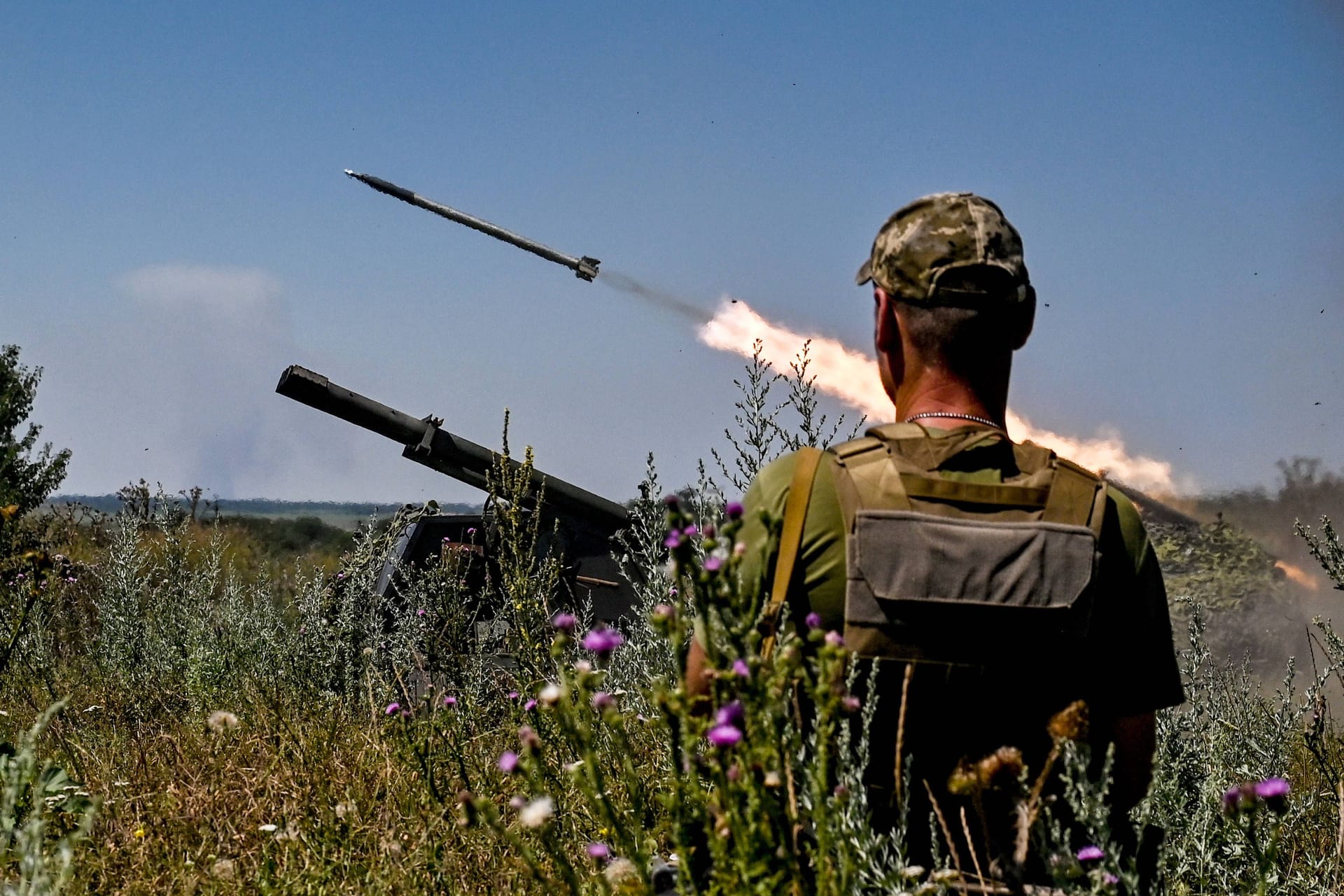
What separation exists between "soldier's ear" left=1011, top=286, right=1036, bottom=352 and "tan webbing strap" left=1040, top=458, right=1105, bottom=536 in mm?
261

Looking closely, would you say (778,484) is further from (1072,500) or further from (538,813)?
(538,813)

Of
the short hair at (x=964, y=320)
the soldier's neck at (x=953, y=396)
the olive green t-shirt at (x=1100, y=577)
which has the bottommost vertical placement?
the olive green t-shirt at (x=1100, y=577)

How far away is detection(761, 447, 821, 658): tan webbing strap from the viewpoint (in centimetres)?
230

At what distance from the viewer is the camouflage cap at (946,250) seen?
2404mm

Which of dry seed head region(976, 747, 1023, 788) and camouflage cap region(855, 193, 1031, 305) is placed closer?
dry seed head region(976, 747, 1023, 788)

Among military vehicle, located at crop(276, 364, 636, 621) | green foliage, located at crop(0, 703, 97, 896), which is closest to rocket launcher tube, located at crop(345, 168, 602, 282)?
military vehicle, located at crop(276, 364, 636, 621)

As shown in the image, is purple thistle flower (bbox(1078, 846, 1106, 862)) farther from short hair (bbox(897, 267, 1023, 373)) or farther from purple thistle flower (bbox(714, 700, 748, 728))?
short hair (bbox(897, 267, 1023, 373))

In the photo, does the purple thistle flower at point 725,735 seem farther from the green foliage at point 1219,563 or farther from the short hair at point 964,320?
the green foliage at point 1219,563

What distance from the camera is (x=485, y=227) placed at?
19.3 metres

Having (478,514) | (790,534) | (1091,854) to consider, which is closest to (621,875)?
(790,534)

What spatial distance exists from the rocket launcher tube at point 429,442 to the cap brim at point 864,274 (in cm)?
774

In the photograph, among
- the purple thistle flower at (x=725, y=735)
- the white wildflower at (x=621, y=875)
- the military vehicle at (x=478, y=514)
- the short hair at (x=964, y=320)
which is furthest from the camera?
the military vehicle at (x=478, y=514)

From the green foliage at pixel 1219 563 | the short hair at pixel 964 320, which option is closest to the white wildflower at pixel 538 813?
the short hair at pixel 964 320

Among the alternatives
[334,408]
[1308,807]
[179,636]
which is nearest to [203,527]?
[334,408]
